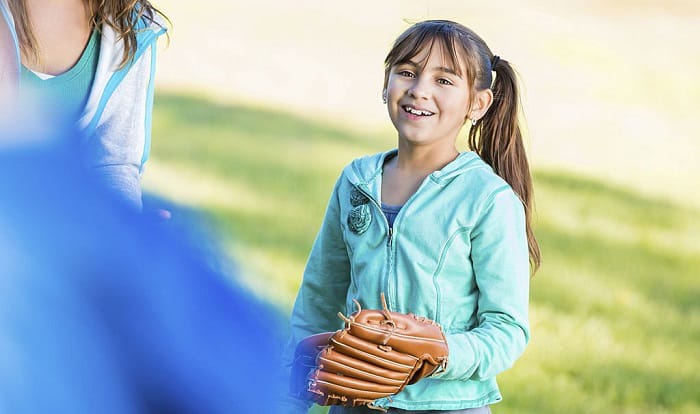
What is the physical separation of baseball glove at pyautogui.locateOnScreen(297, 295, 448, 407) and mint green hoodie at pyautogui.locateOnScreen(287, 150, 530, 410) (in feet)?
0.38

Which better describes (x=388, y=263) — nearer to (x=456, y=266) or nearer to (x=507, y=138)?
(x=456, y=266)

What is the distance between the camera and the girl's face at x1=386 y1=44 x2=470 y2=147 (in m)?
2.47

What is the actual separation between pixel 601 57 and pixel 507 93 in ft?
28.9

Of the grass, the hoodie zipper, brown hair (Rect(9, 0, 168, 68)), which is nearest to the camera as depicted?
the hoodie zipper

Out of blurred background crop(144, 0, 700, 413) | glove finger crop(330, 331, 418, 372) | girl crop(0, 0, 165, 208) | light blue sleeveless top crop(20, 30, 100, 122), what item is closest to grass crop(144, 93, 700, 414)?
blurred background crop(144, 0, 700, 413)

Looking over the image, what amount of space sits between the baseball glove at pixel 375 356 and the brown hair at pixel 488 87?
567 mm

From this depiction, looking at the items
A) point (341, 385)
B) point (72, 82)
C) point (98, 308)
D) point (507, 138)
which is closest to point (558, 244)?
point (507, 138)

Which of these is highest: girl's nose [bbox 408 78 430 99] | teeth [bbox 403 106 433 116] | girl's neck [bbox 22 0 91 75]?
girl's neck [bbox 22 0 91 75]

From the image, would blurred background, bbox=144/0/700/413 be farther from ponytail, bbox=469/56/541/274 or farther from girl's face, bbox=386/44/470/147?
ponytail, bbox=469/56/541/274

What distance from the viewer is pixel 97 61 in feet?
9.49

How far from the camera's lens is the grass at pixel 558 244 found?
448 centimetres

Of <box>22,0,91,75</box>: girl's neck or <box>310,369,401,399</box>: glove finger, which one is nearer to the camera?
<box>310,369,401,399</box>: glove finger

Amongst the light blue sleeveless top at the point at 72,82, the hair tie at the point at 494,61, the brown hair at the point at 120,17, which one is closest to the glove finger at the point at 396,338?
the hair tie at the point at 494,61

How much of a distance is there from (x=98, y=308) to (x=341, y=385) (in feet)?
2.09
